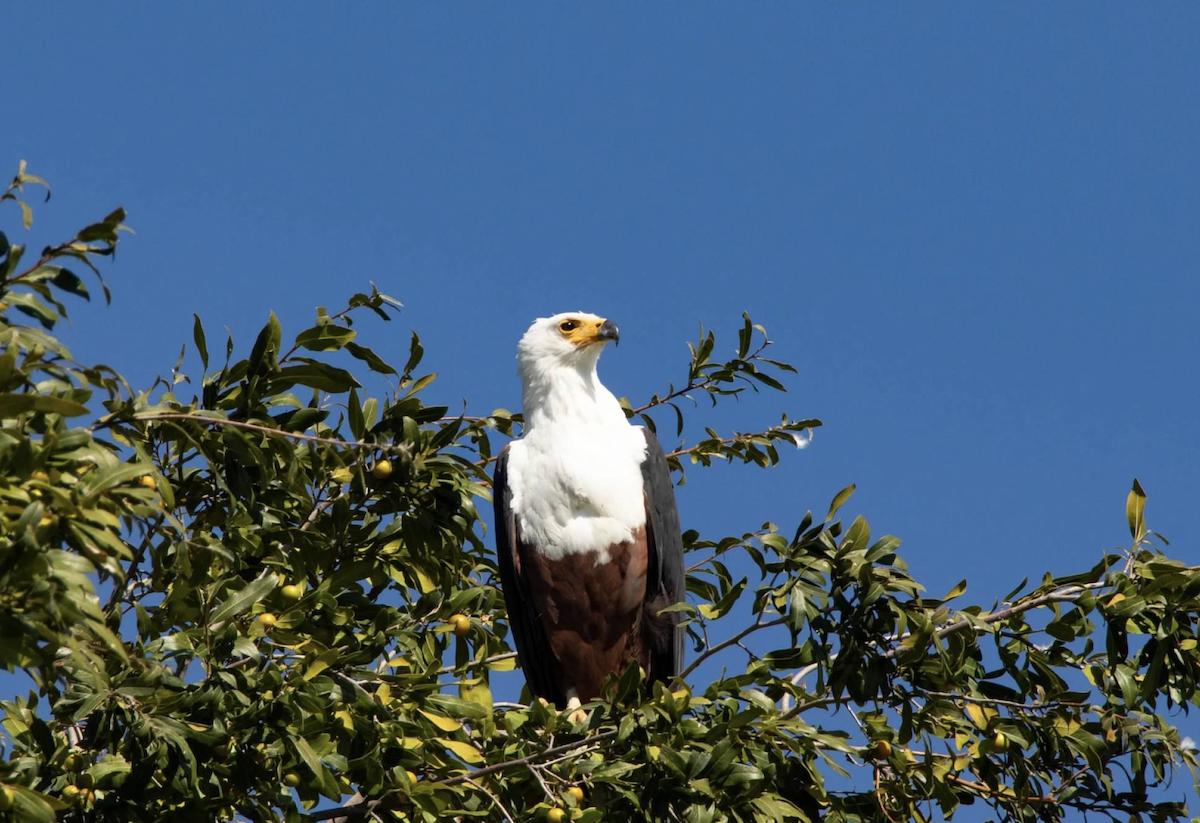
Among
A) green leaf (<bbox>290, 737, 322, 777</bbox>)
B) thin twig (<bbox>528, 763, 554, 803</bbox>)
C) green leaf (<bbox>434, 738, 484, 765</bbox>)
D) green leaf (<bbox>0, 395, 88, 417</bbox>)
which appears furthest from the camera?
green leaf (<bbox>434, 738, 484, 765</bbox>)

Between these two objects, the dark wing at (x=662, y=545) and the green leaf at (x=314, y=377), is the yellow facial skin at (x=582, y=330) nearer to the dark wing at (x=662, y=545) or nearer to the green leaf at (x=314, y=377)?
the dark wing at (x=662, y=545)

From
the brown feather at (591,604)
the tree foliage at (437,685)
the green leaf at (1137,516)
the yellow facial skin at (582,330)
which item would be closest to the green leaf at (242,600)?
the tree foliage at (437,685)

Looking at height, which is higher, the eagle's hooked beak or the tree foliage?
the eagle's hooked beak

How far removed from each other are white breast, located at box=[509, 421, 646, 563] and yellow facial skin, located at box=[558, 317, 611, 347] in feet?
1.93

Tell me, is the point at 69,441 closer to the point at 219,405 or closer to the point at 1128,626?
the point at 219,405

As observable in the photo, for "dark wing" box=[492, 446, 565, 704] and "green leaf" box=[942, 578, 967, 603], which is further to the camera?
"dark wing" box=[492, 446, 565, 704]

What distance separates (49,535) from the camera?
292cm

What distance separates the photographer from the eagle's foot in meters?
4.92

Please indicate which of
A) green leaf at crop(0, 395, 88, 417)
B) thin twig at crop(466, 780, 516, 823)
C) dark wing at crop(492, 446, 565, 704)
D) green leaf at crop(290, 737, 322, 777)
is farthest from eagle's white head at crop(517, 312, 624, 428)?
green leaf at crop(0, 395, 88, 417)

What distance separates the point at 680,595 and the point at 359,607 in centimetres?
152

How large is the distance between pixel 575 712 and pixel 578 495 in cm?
95

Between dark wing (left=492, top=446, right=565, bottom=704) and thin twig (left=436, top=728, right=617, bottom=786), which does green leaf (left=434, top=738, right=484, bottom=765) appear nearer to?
thin twig (left=436, top=728, right=617, bottom=786)

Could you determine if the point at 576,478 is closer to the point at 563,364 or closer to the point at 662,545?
the point at 662,545

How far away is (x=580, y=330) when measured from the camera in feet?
21.0
